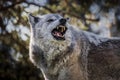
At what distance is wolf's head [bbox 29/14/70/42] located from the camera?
8164 millimetres

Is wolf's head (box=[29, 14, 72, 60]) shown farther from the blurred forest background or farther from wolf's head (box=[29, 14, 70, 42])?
the blurred forest background

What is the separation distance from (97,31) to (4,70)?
791 cm

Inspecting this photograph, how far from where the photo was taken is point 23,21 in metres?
13.3

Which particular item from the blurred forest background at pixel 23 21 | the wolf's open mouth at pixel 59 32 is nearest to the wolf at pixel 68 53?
the wolf's open mouth at pixel 59 32

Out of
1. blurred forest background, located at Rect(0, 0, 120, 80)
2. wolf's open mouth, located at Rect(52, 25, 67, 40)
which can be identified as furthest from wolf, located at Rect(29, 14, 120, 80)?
blurred forest background, located at Rect(0, 0, 120, 80)

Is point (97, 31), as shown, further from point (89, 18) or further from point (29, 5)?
point (29, 5)

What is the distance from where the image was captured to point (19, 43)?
45.6ft

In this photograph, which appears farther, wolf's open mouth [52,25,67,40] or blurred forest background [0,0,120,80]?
blurred forest background [0,0,120,80]

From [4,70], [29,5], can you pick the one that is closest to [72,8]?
[29,5]

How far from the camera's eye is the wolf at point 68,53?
27.0ft

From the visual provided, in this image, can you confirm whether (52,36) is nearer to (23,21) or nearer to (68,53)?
(68,53)

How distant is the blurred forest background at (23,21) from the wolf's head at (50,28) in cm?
448

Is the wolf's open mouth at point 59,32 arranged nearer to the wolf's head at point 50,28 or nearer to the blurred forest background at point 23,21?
the wolf's head at point 50,28

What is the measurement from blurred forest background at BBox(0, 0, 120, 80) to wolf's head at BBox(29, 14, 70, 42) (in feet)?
14.7
